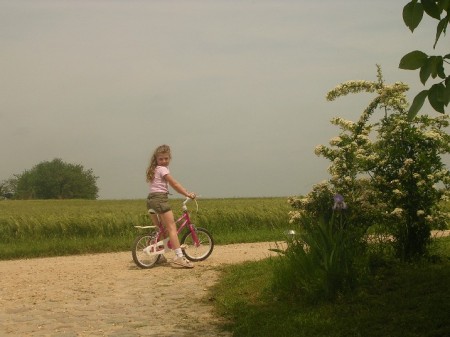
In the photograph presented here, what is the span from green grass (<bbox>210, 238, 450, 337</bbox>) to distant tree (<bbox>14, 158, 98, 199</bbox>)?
287 ft

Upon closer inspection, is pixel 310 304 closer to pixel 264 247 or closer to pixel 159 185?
pixel 159 185

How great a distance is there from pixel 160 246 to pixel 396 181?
4.96 metres

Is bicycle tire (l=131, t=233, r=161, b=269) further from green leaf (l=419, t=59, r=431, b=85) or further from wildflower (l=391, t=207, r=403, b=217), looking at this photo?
green leaf (l=419, t=59, r=431, b=85)

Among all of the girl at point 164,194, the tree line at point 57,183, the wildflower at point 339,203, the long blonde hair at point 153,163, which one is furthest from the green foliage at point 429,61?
the tree line at point 57,183

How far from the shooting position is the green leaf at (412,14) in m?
3.40

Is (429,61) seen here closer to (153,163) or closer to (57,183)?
(153,163)

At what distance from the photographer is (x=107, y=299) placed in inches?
345

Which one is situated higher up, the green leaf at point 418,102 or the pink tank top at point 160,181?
the pink tank top at point 160,181

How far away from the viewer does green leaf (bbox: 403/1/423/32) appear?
11.1 ft

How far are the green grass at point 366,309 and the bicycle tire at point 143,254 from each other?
323 centimetres

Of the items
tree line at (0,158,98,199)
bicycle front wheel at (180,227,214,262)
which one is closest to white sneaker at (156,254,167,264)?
bicycle front wheel at (180,227,214,262)

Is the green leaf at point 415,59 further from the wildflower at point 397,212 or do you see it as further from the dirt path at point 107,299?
the wildflower at point 397,212

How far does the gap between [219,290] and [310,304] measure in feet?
6.60

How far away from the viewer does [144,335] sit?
6.65m
